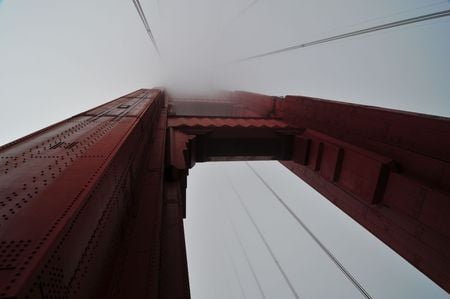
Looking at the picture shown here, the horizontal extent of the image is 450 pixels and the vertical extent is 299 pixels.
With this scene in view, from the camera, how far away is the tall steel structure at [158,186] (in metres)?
1.95

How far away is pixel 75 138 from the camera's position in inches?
166

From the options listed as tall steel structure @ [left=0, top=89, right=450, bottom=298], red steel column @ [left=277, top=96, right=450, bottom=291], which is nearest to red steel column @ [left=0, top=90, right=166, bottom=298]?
tall steel structure @ [left=0, top=89, right=450, bottom=298]

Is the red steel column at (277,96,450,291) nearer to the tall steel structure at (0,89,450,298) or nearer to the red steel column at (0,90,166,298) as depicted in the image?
the tall steel structure at (0,89,450,298)

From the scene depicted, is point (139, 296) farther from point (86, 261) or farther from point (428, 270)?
point (428, 270)

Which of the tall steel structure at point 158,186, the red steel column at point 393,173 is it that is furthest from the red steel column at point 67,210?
the red steel column at point 393,173

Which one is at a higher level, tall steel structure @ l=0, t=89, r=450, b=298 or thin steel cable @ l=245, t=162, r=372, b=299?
tall steel structure @ l=0, t=89, r=450, b=298

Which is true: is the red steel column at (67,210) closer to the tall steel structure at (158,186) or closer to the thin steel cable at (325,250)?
the tall steel structure at (158,186)

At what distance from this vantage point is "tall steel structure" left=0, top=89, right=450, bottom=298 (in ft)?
6.41

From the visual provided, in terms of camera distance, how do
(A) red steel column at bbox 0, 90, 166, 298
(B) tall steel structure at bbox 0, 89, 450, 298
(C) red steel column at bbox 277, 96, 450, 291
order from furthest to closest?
1. (C) red steel column at bbox 277, 96, 450, 291
2. (B) tall steel structure at bbox 0, 89, 450, 298
3. (A) red steel column at bbox 0, 90, 166, 298

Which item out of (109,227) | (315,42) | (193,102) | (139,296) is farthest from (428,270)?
(193,102)

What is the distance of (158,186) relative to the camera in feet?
18.4

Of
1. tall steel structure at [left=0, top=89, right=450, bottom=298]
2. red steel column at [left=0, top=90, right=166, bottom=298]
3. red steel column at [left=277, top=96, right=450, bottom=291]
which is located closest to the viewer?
red steel column at [left=0, top=90, right=166, bottom=298]

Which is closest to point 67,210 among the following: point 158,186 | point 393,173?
point 158,186

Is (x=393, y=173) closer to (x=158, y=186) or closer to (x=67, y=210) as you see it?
(x=158, y=186)
